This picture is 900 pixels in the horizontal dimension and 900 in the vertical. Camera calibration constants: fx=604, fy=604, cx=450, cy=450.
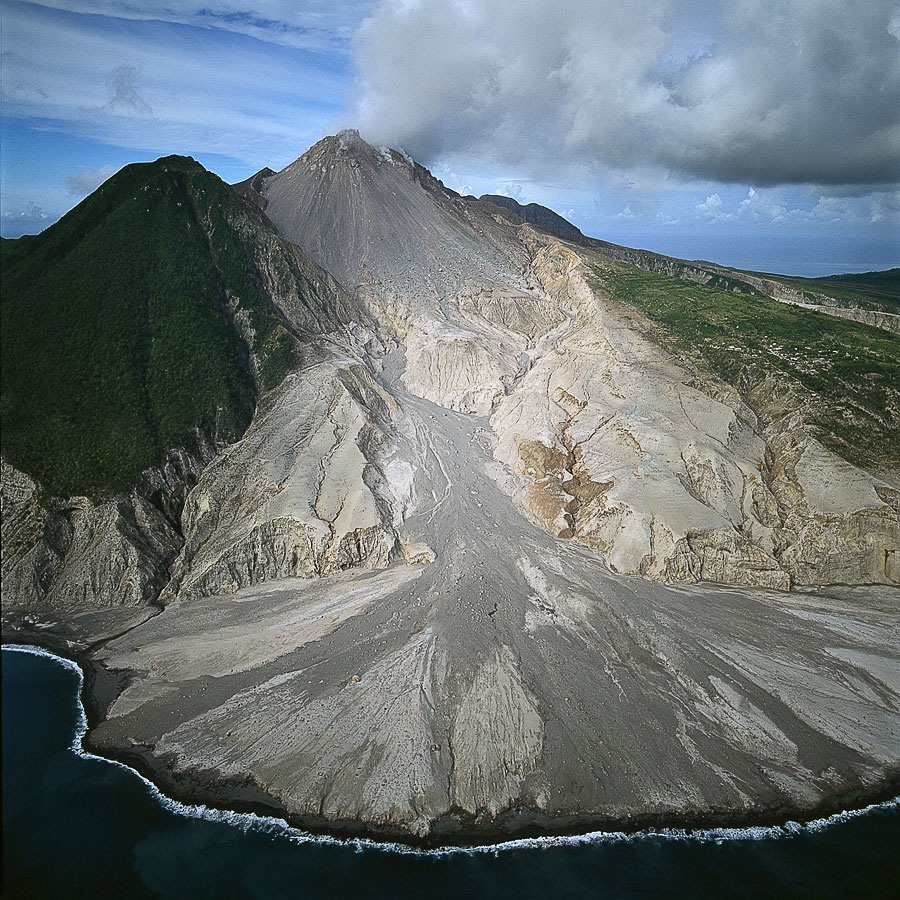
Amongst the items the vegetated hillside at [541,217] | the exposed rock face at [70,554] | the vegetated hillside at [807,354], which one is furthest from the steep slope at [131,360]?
the vegetated hillside at [541,217]

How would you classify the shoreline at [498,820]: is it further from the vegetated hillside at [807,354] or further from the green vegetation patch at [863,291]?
the green vegetation patch at [863,291]

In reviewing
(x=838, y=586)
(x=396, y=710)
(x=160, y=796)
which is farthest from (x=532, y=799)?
(x=838, y=586)

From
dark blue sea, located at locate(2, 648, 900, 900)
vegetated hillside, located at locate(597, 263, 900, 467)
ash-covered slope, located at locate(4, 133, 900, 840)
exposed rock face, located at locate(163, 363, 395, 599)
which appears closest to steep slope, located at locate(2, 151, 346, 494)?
ash-covered slope, located at locate(4, 133, 900, 840)

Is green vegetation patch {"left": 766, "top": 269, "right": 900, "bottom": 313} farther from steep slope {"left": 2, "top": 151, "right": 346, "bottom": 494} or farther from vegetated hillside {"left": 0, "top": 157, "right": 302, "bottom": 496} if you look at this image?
vegetated hillside {"left": 0, "top": 157, "right": 302, "bottom": 496}

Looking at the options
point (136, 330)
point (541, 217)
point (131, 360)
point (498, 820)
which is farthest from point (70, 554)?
point (541, 217)

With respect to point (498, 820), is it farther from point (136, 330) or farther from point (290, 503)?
point (136, 330)

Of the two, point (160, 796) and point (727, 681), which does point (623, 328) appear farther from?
point (160, 796)
